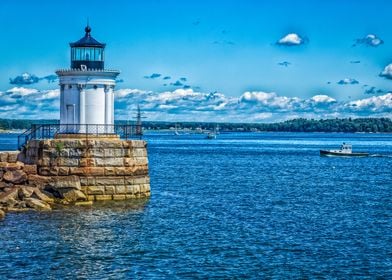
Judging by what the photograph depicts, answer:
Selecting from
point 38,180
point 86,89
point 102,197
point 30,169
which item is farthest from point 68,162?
point 86,89

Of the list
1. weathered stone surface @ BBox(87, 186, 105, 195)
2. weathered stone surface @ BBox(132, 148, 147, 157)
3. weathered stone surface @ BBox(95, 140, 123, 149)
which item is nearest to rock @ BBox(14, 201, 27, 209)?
weathered stone surface @ BBox(87, 186, 105, 195)

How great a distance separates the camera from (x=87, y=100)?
32906mm

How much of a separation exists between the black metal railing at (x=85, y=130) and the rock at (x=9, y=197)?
283 cm

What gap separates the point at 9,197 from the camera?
99.8 ft

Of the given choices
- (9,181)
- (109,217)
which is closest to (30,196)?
(9,181)

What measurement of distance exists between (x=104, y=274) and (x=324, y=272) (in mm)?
5696

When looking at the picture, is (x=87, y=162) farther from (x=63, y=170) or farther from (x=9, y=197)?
(x=9, y=197)

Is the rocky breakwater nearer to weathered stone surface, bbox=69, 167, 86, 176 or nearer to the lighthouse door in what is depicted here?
weathered stone surface, bbox=69, 167, 86, 176

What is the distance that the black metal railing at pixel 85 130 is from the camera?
3266 cm

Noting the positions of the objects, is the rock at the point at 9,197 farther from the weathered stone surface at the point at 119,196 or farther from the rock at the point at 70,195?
the weathered stone surface at the point at 119,196

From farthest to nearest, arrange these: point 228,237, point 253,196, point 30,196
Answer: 1. point 253,196
2. point 30,196
3. point 228,237

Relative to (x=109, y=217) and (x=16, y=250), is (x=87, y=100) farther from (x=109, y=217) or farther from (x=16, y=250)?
(x=16, y=250)

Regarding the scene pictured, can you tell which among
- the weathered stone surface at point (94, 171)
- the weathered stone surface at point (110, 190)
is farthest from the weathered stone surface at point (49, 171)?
the weathered stone surface at point (110, 190)

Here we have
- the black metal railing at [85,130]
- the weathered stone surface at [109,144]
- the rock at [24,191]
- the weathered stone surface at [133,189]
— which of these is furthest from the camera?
the black metal railing at [85,130]
